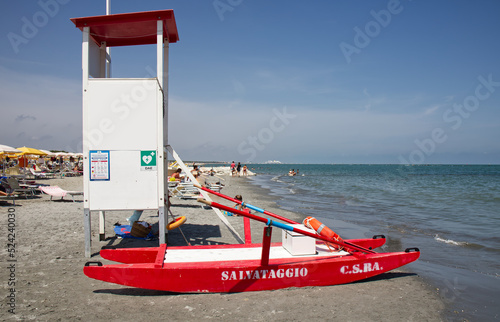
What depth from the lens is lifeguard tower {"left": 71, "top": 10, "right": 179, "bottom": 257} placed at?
20.8 feet

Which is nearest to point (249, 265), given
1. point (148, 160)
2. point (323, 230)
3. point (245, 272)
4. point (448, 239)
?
point (245, 272)

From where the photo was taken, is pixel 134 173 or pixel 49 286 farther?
pixel 134 173

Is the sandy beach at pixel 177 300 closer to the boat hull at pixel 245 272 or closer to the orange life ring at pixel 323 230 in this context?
the boat hull at pixel 245 272

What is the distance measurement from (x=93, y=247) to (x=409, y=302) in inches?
250

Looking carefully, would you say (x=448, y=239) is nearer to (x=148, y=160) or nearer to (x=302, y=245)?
(x=302, y=245)

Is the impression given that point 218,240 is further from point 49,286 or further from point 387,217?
point 387,217

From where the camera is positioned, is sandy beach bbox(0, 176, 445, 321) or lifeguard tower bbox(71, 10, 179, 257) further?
lifeguard tower bbox(71, 10, 179, 257)

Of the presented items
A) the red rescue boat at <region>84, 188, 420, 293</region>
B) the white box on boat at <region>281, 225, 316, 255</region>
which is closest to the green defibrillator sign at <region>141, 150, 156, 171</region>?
the red rescue boat at <region>84, 188, 420, 293</region>

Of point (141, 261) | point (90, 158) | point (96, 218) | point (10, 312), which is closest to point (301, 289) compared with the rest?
point (141, 261)

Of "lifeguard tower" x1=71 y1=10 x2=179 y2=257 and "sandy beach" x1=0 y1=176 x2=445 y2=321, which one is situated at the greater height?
"lifeguard tower" x1=71 y1=10 x2=179 y2=257

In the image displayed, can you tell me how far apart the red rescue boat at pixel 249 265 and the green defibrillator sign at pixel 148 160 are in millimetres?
1544

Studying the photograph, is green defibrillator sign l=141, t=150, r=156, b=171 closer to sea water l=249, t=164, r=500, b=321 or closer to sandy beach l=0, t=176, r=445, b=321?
sandy beach l=0, t=176, r=445, b=321

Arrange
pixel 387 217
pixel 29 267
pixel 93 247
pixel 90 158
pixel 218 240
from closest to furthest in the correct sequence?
pixel 29 267, pixel 90 158, pixel 93 247, pixel 218 240, pixel 387 217

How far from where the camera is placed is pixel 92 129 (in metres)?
6.34
